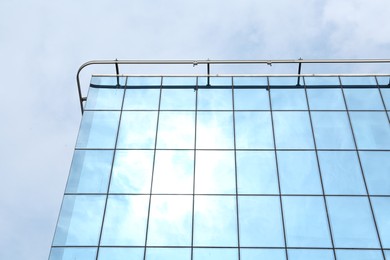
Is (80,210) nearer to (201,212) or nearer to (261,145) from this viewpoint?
(201,212)

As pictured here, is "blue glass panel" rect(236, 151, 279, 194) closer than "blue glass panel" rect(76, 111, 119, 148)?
Yes

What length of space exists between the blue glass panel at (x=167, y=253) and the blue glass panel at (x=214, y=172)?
3031mm

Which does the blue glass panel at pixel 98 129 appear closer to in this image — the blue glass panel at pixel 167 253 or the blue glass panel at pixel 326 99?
the blue glass panel at pixel 167 253

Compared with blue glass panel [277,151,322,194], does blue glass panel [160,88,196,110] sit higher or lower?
higher

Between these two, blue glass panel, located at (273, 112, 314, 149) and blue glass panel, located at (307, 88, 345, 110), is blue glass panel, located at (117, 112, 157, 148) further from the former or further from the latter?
blue glass panel, located at (307, 88, 345, 110)

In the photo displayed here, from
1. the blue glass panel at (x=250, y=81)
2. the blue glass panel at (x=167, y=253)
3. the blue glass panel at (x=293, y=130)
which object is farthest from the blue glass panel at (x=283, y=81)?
the blue glass panel at (x=167, y=253)

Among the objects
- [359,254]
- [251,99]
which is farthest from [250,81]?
[359,254]

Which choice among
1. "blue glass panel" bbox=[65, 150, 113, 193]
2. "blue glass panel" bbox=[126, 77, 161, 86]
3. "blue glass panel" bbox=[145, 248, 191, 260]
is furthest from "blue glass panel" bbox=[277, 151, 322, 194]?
"blue glass panel" bbox=[126, 77, 161, 86]

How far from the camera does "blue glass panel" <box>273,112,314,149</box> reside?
83.5ft

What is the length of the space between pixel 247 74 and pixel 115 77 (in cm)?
701

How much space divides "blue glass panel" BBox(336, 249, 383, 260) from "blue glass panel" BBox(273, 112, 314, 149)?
5.59m

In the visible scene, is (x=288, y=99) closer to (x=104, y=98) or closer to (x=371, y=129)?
(x=371, y=129)

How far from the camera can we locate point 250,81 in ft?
94.7

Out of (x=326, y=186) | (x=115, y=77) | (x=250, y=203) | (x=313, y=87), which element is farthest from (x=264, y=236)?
(x=115, y=77)
